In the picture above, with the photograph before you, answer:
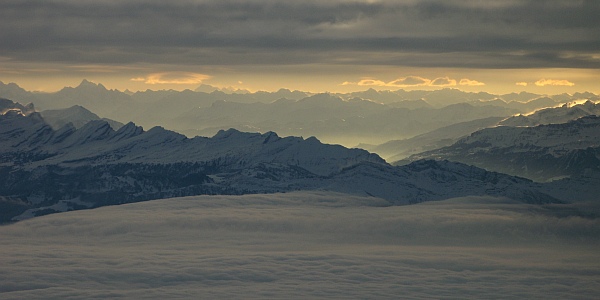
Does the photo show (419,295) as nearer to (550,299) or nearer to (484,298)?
(484,298)

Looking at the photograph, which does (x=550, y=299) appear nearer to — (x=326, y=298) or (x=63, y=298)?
(x=326, y=298)

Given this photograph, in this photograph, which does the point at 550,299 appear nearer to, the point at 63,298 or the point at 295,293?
the point at 295,293

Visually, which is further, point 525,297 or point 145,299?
point 525,297

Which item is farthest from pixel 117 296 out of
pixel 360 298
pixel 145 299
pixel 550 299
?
pixel 550 299

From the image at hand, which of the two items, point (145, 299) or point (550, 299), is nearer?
point (145, 299)

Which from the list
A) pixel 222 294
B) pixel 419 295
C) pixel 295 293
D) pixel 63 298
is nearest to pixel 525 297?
pixel 419 295

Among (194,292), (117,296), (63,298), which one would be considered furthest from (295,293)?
(63,298)

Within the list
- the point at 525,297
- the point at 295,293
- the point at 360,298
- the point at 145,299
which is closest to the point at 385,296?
the point at 360,298
